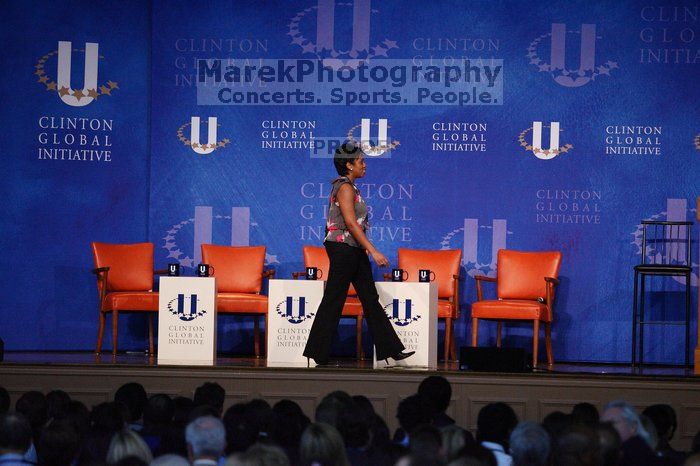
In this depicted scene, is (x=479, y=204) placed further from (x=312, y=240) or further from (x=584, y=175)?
(x=312, y=240)

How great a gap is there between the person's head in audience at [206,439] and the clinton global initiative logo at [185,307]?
3.80 m

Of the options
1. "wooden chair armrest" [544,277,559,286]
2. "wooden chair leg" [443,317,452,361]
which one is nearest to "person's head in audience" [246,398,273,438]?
"wooden chair leg" [443,317,452,361]

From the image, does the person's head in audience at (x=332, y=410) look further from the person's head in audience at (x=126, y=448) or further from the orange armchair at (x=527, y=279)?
the orange armchair at (x=527, y=279)

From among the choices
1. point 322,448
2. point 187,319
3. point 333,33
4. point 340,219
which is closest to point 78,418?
point 322,448

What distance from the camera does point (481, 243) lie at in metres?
8.33

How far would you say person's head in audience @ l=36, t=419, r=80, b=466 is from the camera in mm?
3164

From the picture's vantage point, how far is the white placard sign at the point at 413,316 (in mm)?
6703

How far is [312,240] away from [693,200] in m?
3.11

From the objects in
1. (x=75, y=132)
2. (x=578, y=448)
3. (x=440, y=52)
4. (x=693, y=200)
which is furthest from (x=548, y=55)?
(x=578, y=448)

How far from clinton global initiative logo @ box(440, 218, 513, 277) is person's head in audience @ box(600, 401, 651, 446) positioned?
4760mm

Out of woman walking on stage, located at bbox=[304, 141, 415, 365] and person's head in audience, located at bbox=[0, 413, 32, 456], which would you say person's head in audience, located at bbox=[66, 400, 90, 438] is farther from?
woman walking on stage, located at bbox=[304, 141, 415, 365]

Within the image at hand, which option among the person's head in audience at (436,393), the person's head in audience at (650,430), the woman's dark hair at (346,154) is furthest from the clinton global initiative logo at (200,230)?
the person's head in audience at (650,430)

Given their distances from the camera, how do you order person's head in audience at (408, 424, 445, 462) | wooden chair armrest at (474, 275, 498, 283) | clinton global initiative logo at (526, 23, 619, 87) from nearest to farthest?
person's head in audience at (408, 424, 445, 462) → wooden chair armrest at (474, 275, 498, 283) → clinton global initiative logo at (526, 23, 619, 87)

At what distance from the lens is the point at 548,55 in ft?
27.3
